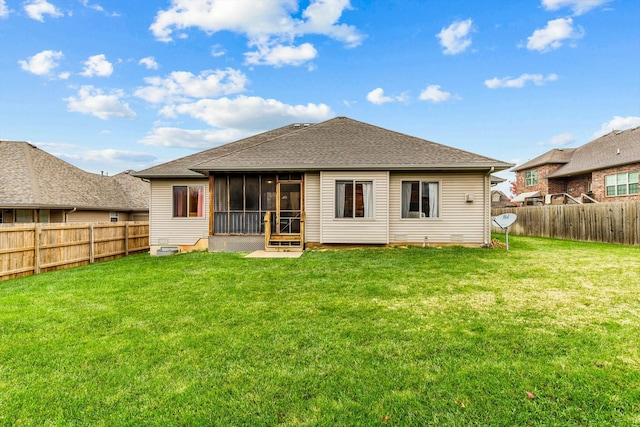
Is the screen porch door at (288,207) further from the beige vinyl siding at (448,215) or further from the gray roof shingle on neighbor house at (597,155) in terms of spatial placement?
the gray roof shingle on neighbor house at (597,155)

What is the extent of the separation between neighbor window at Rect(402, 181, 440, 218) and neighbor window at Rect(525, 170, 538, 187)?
19799mm

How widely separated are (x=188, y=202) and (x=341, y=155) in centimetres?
606

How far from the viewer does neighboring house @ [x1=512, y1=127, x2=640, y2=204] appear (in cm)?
1791

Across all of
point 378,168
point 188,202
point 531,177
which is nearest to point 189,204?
point 188,202

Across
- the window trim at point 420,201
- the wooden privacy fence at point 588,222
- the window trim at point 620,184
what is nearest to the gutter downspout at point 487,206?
the window trim at point 420,201

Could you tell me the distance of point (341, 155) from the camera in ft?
36.2

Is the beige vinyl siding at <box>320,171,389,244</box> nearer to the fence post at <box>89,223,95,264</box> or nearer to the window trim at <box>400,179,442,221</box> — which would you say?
the window trim at <box>400,179,442,221</box>

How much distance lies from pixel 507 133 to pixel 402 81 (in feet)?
32.5

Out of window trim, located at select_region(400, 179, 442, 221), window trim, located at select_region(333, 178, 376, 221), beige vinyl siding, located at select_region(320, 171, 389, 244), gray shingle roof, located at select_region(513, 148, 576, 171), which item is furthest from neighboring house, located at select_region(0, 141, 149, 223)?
gray shingle roof, located at select_region(513, 148, 576, 171)

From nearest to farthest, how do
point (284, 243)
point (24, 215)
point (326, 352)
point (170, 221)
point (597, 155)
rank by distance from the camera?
1. point (326, 352)
2. point (284, 243)
3. point (170, 221)
4. point (24, 215)
5. point (597, 155)

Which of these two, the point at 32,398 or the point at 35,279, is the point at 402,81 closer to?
the point at 35,279

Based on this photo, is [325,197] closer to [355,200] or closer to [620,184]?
[355,200]

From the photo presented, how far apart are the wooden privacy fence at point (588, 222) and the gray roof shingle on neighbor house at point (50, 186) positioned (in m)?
18.8

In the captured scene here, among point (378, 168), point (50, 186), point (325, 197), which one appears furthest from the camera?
point (50, 186)
